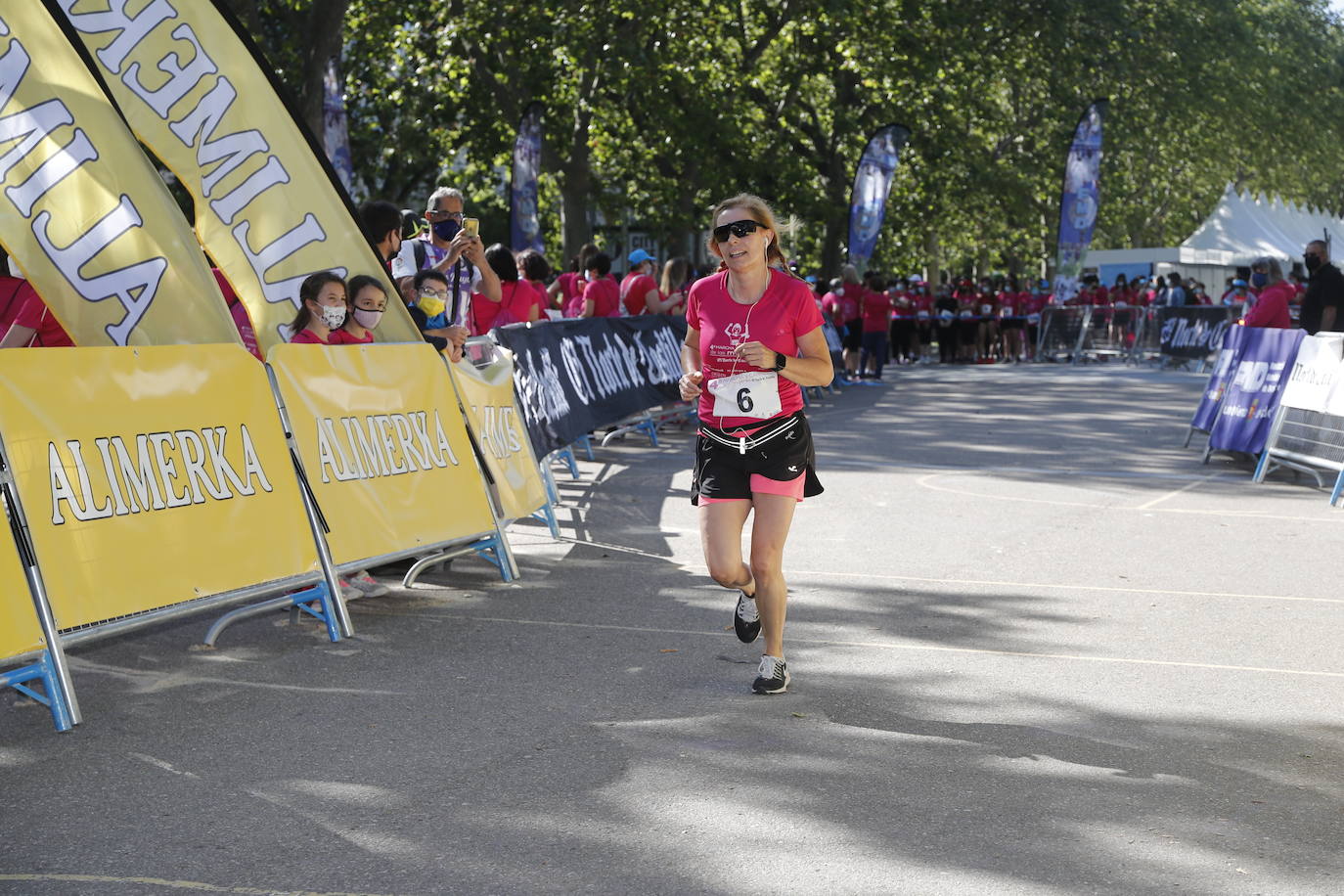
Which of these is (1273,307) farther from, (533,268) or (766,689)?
(766,689)

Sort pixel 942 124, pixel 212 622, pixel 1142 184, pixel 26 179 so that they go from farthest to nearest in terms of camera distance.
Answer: pixel 1142 184
pixel 942 124
pixel 212 622
pixel 26 179

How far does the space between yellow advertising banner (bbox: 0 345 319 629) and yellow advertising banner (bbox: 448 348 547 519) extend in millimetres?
1999

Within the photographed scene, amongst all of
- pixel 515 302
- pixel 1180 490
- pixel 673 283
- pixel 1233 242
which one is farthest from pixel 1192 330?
pixel 515 302

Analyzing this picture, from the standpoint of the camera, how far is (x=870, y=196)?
31594 mm

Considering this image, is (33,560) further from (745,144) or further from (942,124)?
(942,124)

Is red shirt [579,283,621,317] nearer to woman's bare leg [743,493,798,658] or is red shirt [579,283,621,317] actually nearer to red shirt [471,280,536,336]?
red shirt [471,280,536,336]

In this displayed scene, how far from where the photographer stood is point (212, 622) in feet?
26.0

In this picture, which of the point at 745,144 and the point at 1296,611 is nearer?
the point at 1296,611

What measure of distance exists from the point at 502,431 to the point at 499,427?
47mm

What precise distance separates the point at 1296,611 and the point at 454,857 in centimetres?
531

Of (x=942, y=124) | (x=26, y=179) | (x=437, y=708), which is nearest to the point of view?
(x=437, y=708)

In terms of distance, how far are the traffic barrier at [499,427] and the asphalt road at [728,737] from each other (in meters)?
0.44

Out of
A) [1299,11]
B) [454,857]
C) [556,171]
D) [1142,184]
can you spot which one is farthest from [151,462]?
[1299,11]

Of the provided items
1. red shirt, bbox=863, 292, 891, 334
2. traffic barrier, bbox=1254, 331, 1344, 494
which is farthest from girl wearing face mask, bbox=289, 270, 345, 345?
red shirt, bbox=863, 292, 891, 334
